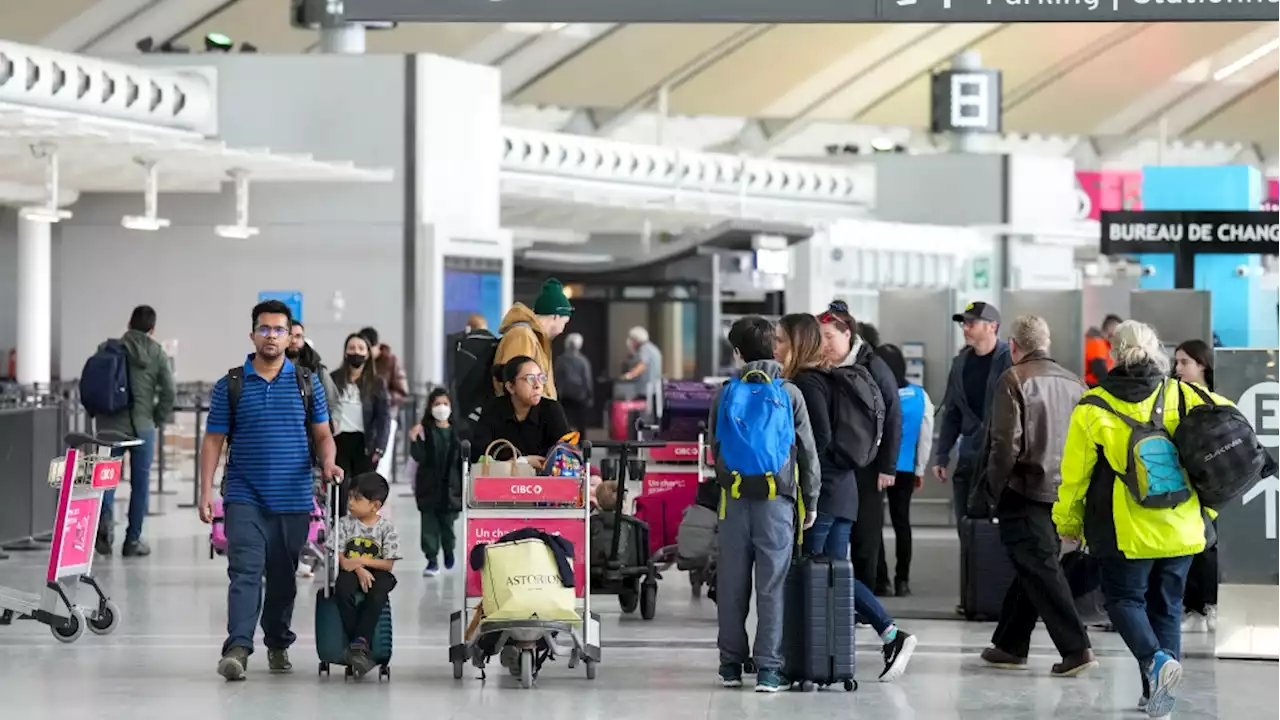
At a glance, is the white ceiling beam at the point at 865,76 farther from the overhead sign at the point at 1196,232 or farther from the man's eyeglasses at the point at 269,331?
the man's eyeglasses at the point at 269,331

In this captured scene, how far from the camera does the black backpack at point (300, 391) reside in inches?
339

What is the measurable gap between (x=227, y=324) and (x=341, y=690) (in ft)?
49.2

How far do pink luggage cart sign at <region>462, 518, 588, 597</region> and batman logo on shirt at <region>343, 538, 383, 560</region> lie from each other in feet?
1.18

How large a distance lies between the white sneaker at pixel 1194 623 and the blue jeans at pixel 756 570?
115 inches

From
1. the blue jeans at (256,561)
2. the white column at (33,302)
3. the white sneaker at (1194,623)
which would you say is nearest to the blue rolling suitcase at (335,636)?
the blue jeans at (256,561)

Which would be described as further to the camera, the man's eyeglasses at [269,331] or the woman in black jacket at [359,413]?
the woman in black jacket at [359,413]

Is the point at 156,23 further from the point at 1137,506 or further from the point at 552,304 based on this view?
the point at 1137,506

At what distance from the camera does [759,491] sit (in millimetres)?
8266

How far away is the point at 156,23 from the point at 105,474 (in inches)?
773

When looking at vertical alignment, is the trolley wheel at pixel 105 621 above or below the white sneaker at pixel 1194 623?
above

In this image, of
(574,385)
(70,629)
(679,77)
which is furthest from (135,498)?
(679,77)

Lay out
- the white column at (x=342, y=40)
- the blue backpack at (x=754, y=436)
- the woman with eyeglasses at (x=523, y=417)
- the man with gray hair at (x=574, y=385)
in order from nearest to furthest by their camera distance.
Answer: the blue backpack at (x=754, y=436), the woman with eyeglasses at (x=523, y=417), the white column at (x=342, y=40), the man with gray hair at (x=574, y=385)

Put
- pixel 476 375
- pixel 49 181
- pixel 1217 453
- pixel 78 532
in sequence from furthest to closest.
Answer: pixel 49 181 → pixel 78 532 → pixel 476 375 → pixel 1217 453

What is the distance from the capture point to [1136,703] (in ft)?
27.0
